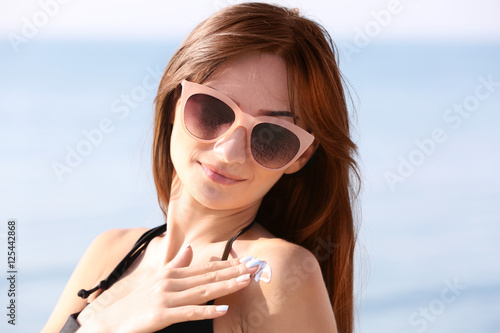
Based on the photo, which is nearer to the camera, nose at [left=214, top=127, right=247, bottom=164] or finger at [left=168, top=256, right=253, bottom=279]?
finger at [left=168, top=256, right=253, bottom=279]

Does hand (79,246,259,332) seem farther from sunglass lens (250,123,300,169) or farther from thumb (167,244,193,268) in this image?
sunglass lens (250,123,300,169)

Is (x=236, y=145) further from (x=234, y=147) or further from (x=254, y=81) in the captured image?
(x=254, y=81)

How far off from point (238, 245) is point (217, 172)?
361 mm

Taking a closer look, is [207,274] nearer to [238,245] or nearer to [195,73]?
[238,245]

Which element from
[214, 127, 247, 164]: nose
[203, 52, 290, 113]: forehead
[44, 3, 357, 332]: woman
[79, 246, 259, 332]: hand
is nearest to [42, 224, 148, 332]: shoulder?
[44, 3, 357, 332]: woman

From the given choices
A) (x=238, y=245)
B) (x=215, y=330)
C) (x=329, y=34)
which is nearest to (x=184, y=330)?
(x=215, y=330)

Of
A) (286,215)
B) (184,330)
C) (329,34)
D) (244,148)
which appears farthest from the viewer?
(286,215)

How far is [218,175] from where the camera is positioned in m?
2.85

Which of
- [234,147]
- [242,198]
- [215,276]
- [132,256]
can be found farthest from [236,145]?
[132,256]

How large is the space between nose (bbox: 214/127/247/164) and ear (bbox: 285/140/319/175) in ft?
1.25

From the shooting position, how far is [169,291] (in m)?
2.66

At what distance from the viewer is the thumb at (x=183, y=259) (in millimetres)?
2854

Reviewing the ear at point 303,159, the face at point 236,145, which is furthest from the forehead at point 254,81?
the ear at point 303,159

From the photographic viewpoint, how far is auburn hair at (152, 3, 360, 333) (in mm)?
2891
